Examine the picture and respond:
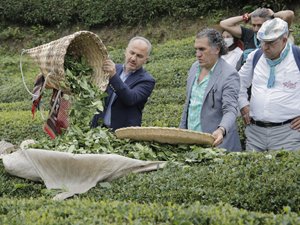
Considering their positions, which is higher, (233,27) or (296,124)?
(233,27)

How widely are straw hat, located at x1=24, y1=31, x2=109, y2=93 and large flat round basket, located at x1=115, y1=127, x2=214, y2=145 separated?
2.69 ft

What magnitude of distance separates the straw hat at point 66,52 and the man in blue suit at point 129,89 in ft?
0.39

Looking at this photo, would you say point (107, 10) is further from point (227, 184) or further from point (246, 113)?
point (227, 184)

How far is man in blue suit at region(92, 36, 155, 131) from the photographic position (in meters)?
7.87

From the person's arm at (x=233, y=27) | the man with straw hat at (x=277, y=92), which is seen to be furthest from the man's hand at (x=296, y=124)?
the person's arm at (x=233, y=27)

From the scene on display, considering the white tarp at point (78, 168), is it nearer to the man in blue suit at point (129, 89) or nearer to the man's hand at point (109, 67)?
the man in blue suit at point (129, 89)

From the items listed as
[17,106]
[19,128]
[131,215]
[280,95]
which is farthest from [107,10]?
[131,215]

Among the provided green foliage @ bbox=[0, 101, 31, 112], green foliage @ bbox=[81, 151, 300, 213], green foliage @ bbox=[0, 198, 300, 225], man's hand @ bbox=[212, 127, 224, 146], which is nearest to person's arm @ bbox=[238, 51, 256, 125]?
man's hand @ bbox=[212, 127, 224, 146]

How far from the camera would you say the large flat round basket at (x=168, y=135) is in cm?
697

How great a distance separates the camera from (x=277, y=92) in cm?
762

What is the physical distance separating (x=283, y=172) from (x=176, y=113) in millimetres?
4777

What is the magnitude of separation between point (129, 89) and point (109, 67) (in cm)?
31

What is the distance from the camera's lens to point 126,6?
22.4 meters

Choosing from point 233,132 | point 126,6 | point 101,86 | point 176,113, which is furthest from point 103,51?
point 126,6
